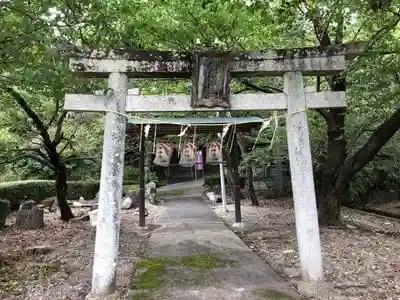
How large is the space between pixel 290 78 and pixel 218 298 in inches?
131

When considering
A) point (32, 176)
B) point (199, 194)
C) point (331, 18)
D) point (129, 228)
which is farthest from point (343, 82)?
point (32, 176)

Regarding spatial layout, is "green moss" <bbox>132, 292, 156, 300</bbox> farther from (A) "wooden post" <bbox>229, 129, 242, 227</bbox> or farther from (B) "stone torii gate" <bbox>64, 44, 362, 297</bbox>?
(A) "wooden post" <bbox>229, 129, 242, 227</bbox>

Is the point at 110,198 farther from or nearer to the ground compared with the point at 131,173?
nearer to the ground

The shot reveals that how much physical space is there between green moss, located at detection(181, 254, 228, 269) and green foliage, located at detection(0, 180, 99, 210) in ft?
38.3

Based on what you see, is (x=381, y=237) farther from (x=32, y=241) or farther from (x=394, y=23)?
(x=32, y=241)

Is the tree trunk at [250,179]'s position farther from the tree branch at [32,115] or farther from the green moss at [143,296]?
the green moss at [143,296]

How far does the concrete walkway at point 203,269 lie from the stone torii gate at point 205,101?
2.09ft

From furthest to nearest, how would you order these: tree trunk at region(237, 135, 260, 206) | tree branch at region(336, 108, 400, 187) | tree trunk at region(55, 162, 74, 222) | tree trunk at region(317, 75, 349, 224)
→ tree trunk at region(237, 135, 260, 206)
tree trunk at region(55, 162, 74, 222)
tree trunk at region(317, 75, 349, 224)
tree branch at region(336, 108, 400, 187)

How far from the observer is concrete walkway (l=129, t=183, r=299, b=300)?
5.53m

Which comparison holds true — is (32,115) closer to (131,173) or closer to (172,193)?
(172,193)

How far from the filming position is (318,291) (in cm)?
552

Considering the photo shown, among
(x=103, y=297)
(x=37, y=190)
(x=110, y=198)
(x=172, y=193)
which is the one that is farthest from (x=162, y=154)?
(x=172, y=193)

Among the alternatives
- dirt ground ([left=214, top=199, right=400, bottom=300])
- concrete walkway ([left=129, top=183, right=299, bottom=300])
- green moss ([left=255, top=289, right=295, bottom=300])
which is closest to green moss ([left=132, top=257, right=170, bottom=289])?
concrete walkway ([left=129, top=183, right=299, bottom=300])

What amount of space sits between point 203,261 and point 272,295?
213 centimetres
